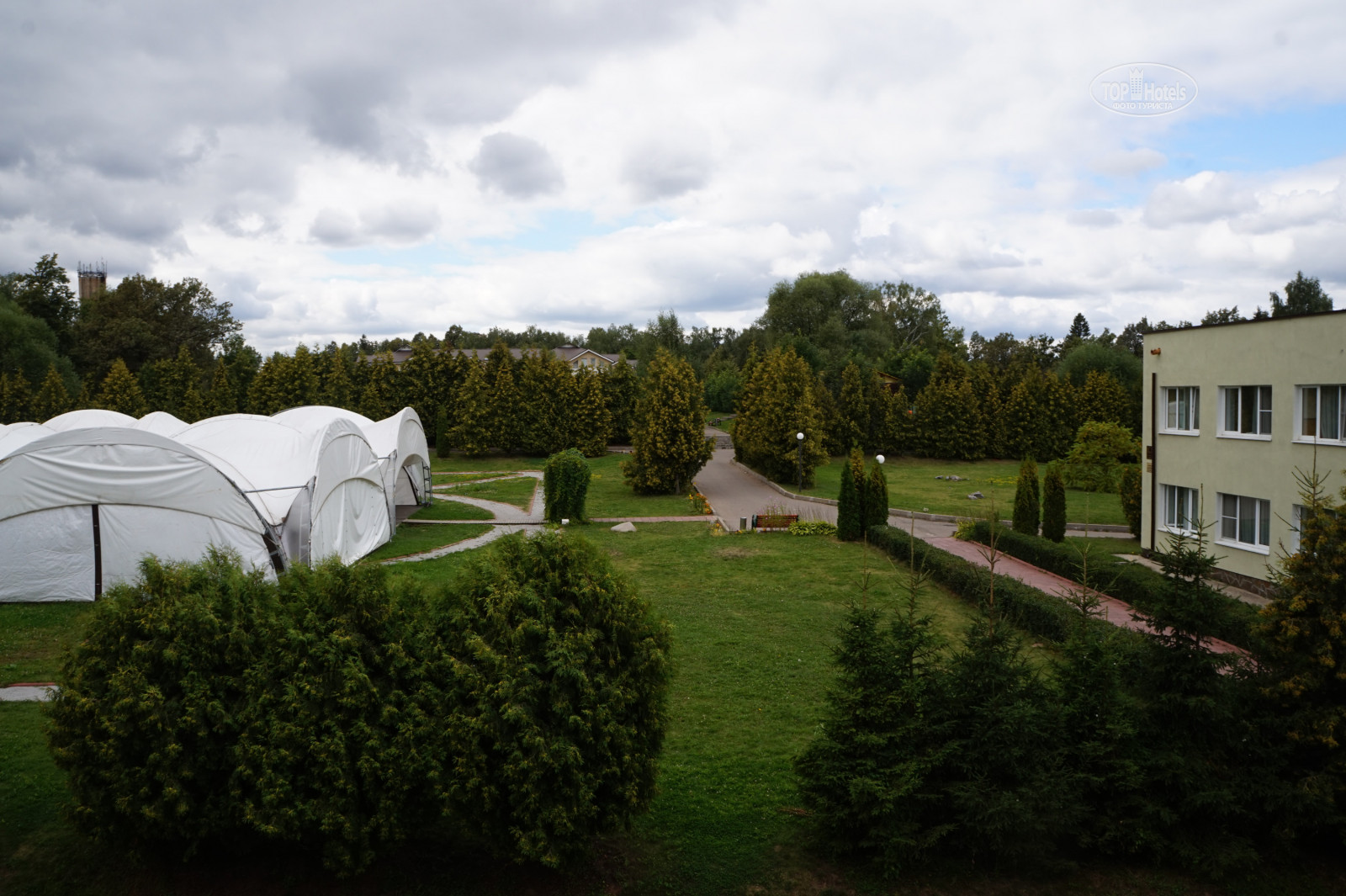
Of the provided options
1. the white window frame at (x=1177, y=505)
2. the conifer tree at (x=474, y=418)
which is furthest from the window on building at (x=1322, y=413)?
the conifer tree at (x=474, y=418)

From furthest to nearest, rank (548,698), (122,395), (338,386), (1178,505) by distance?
(338,386), (122,395), (1178,505), (548,698)

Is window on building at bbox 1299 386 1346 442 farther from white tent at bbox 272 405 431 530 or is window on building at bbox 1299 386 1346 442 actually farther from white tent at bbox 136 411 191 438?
white tent at bbox 136 411 191 438

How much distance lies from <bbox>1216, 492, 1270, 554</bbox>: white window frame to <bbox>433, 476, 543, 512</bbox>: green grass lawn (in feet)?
61.6

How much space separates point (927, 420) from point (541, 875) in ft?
137

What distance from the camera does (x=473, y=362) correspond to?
4497cm

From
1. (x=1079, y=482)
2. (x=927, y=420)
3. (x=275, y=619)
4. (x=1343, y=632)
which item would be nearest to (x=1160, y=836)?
(x=1343, y=632)

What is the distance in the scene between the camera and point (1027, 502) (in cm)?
2203

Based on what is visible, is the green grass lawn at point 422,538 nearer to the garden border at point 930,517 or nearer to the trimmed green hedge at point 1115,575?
the garden border at point 930,517

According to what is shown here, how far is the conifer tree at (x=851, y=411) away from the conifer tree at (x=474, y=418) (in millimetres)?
19210

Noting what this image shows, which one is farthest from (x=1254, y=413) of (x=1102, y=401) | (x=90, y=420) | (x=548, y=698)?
(x=1102, y=401)

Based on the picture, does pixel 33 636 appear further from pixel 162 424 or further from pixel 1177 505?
pixel 1177 505

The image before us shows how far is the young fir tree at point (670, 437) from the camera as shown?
31.0 meters

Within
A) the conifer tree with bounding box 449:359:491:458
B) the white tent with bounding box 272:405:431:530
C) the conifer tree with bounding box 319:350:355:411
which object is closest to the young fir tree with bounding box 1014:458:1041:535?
the white tent with bounding box 272:405:431:530

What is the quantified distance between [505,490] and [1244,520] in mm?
23701
